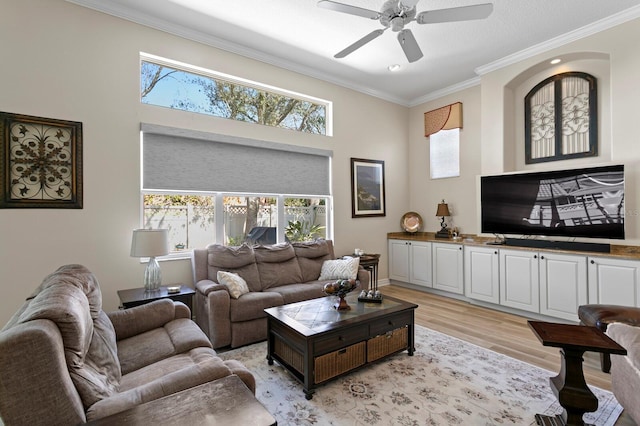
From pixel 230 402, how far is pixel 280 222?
11.3ft

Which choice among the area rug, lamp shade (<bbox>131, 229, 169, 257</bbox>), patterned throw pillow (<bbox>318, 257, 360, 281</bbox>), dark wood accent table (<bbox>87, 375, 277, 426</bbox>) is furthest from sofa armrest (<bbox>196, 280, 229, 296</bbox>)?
dark wood accent table (<bbox>87, 375, 277, 426</bbox>)

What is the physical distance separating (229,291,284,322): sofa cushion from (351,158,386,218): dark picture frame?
2376 mm

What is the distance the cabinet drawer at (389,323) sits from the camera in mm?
2662

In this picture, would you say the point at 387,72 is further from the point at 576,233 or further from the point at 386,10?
the point at 576,233

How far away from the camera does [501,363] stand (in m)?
2.76

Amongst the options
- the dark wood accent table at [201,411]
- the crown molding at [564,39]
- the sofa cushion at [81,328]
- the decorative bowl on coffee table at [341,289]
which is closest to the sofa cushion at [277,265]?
the decorative bowl on coffee table at [341,289]

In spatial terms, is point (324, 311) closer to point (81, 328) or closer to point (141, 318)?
point (141, 318)

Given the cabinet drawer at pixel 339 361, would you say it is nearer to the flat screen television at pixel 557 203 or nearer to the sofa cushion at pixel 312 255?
the sofa cushion at pixel 312 255

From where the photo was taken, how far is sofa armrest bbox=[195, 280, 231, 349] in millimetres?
3020

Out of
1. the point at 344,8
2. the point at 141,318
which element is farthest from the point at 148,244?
the point at 344,8

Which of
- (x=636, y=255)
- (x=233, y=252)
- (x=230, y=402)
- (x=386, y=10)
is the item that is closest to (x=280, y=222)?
(x=233, y=252)

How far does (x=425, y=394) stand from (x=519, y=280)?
8.09ft

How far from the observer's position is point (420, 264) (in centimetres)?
521

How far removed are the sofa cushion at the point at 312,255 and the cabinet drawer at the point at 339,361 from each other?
5.36ft
